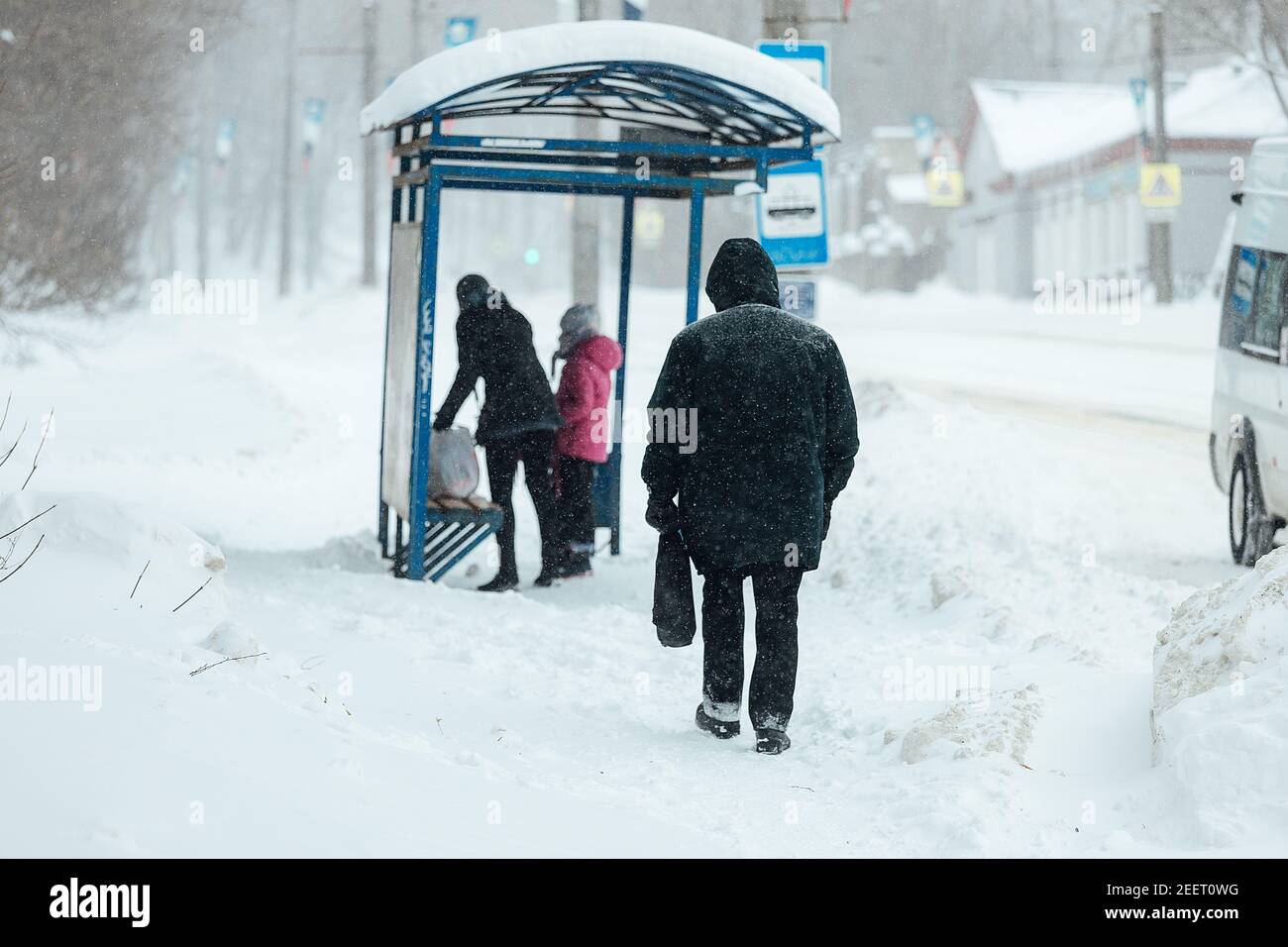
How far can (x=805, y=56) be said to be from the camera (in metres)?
10.5

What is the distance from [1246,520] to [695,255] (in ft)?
12.3

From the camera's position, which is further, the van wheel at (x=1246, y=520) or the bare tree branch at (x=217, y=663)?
the van wheel at (x=1246, y=520)

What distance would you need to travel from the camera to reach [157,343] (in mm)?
30969

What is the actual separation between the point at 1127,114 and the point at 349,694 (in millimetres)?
45281

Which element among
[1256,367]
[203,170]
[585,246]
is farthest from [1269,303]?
[203,170]

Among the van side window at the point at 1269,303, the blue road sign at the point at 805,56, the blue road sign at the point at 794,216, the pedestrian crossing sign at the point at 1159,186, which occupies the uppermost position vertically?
the pedestrian crossing sign at the point at 1159,186

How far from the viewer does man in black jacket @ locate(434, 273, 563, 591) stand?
8.99 meters

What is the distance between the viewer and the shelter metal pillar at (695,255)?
9.84m

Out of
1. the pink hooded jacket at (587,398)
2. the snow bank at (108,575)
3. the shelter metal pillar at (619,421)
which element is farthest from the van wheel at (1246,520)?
the snow bank at (108,575)

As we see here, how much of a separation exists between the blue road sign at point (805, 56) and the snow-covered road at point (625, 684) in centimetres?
271

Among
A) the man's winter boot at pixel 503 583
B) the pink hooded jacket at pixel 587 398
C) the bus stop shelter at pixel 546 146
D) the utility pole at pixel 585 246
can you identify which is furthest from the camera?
the utility pole at pixel 585 246

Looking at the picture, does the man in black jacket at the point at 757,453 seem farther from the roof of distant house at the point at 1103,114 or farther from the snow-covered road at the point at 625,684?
the roof of distant house at the point at 1103,114

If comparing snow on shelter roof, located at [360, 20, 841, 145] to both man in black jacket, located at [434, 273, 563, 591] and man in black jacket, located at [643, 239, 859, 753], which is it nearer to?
man in black jacket, located at [434, 273, 563, 591]
